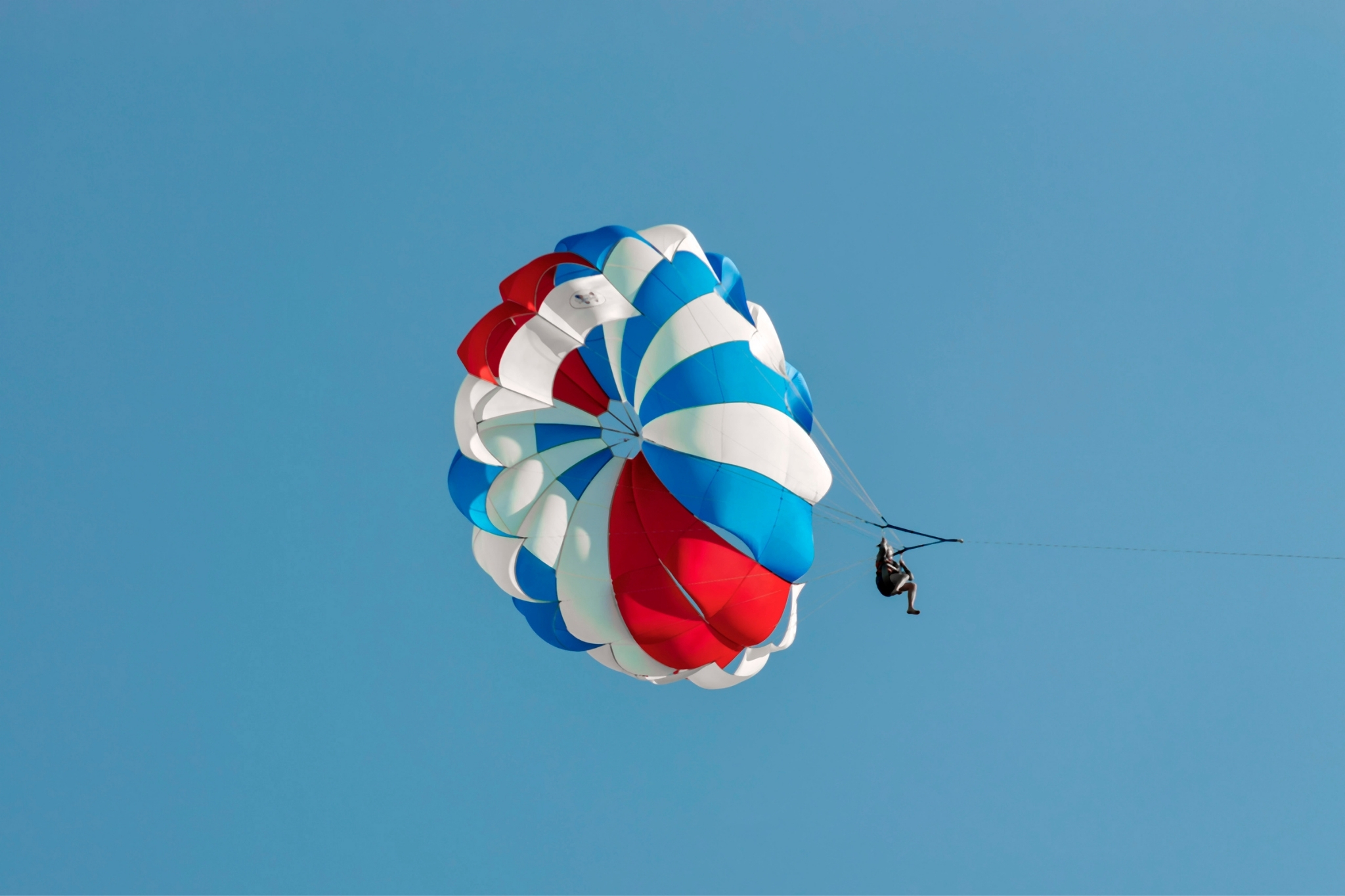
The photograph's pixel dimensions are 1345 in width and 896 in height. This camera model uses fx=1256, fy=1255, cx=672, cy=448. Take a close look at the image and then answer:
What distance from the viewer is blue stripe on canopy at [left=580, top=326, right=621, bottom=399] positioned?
14.9 m

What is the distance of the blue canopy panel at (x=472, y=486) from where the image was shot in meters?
14.6

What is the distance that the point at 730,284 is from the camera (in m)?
14.4

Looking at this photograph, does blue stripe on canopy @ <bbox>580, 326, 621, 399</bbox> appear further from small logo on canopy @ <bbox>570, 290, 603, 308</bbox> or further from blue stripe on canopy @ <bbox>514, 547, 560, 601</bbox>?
blue stripe on canopy @ <bbox>514, 547, 560, 601</bbox>

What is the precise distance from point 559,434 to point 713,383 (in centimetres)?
265

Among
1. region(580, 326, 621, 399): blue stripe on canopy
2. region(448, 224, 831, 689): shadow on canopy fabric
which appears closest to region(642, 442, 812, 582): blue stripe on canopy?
region(448, 224, 831, 689): shadow on canopy fabric

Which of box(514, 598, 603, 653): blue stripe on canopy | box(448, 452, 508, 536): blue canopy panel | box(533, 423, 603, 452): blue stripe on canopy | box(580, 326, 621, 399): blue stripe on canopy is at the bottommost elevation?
box(514, 598, 603, 653): blue stripe on canopy

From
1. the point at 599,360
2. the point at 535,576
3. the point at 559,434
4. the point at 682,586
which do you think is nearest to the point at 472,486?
the point at 559,434

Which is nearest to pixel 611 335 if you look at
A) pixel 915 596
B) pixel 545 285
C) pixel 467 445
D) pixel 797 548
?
pixel 545 285

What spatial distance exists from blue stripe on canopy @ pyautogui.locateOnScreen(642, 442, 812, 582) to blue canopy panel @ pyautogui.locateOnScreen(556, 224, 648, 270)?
2.16 m

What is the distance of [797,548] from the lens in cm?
1323

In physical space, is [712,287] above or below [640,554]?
above

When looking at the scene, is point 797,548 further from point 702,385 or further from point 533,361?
point 533,361

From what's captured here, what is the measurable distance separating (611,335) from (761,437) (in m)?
2.20

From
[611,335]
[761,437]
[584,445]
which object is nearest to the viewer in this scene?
[761,437]
